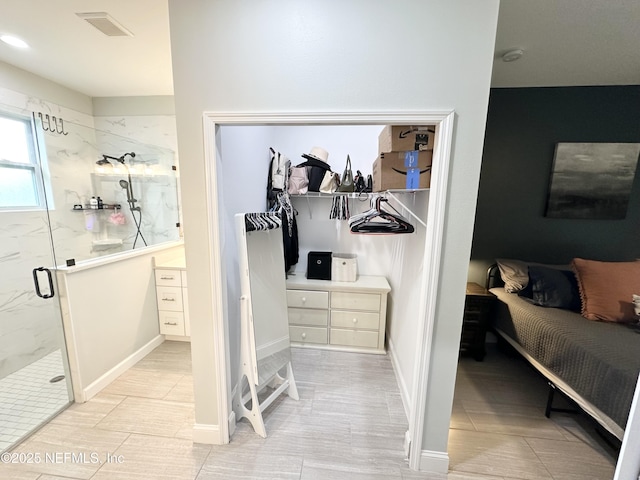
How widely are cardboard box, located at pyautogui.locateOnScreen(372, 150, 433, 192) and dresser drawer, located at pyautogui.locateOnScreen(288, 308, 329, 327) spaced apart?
1.56m

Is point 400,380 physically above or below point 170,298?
below

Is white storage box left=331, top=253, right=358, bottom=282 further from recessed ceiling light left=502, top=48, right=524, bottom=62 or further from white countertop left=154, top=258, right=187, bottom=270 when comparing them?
recessed ceiling light left=502, top=48, right=524, bottom=62

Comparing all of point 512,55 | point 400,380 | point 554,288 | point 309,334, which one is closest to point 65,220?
point 309,334

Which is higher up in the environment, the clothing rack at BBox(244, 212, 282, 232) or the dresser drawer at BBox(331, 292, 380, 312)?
the clothing rack at BBox(244, 212, 282, 232)

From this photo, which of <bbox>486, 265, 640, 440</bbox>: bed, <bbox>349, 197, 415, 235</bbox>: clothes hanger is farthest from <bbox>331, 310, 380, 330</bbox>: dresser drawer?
<bbox>486, 265, 640, 440</bbox>: bed

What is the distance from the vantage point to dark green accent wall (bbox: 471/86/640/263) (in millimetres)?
2277

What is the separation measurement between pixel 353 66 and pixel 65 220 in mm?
2966

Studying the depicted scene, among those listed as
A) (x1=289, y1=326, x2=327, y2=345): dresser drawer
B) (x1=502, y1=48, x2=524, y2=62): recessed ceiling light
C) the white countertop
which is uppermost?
(x1=502, y1=48, x2=524, y2=62): recessed ceiling light

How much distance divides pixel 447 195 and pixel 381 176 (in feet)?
1.58

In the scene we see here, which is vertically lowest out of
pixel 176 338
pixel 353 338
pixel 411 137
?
pixel 176 338

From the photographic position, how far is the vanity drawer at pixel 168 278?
253 cm

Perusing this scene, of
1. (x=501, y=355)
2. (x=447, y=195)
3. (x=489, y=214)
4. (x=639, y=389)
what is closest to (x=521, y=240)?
(x=489, y=214)

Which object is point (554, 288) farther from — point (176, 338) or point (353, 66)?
point (176, 338)

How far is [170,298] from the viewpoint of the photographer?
2.56 m
